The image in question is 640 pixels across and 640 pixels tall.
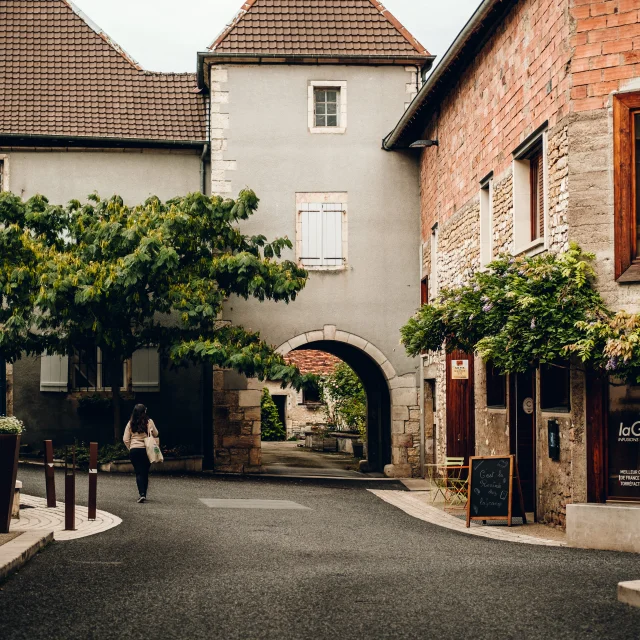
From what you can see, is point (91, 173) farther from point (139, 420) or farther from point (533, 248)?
point (533, 248)

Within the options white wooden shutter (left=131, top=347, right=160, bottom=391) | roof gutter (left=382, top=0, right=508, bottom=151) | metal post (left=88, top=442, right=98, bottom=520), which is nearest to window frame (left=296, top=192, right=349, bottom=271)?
roof gutter (left=382, top=0, right=508, bottom=151)

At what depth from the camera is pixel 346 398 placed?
33906mm

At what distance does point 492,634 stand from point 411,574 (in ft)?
7.41

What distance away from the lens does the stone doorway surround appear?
71.5 feet

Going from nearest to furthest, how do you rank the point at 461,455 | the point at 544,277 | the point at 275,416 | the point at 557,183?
the point at 544,277 < the point at 557,183 < the point at 461,455 < the point at 275,416

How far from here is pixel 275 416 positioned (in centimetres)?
4047

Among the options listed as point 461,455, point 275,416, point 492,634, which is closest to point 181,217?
point 461,455

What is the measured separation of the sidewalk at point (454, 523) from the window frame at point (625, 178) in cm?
293

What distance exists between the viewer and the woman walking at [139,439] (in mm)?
14812

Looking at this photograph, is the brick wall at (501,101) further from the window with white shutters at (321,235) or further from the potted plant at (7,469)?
the potted plant at (7,469)

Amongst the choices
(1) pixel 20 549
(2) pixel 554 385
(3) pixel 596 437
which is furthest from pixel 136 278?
(1) pixel 20 549

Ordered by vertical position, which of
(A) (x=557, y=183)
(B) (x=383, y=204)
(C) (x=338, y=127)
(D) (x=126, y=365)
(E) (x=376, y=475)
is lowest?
(E) (x=376, y=475)

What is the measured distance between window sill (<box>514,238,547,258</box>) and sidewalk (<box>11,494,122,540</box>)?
5.78 metres

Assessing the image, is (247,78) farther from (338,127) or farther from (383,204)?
(383,204)
